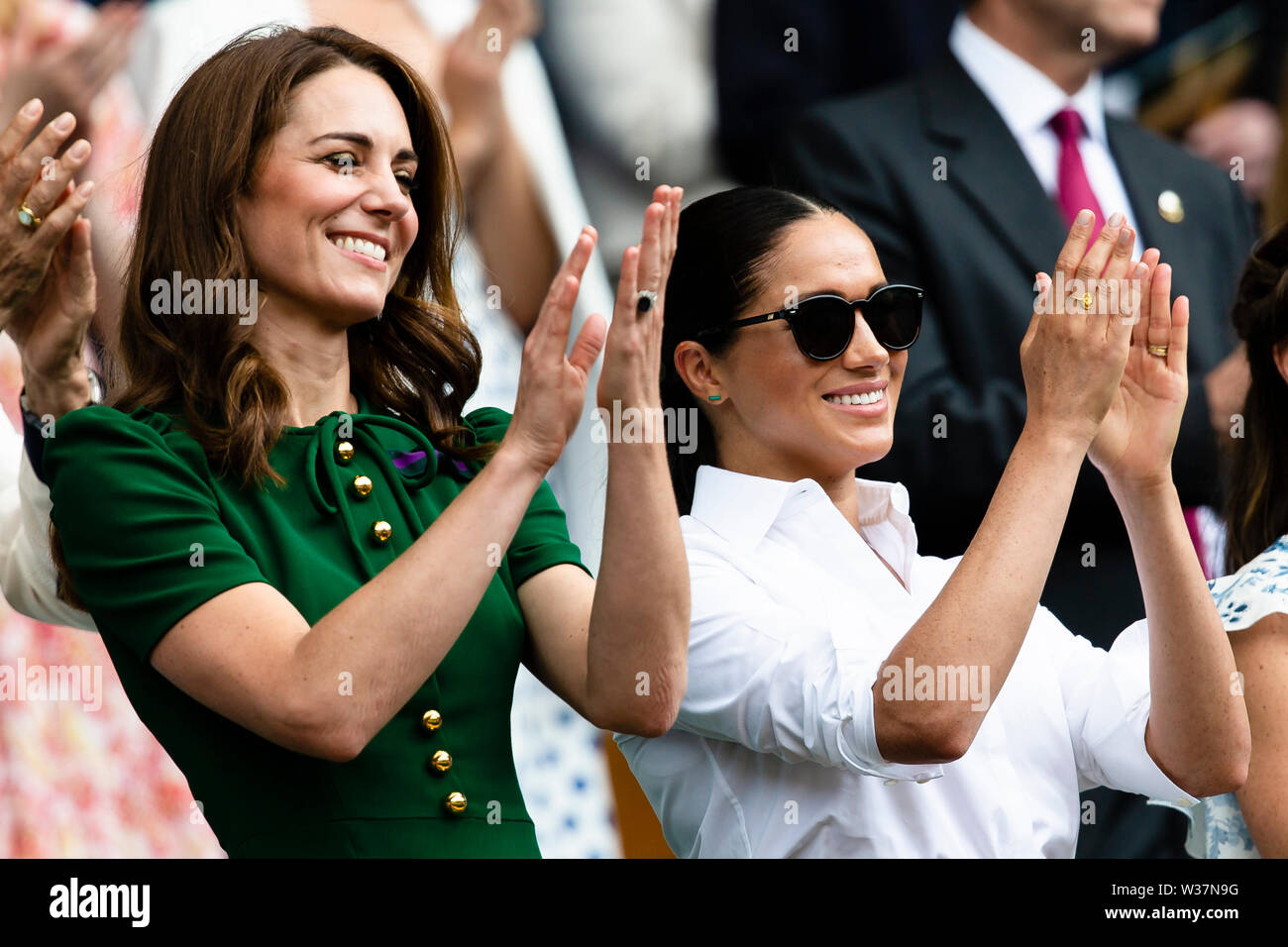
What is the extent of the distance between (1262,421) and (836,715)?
1179mm

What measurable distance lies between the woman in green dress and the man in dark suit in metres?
1.20

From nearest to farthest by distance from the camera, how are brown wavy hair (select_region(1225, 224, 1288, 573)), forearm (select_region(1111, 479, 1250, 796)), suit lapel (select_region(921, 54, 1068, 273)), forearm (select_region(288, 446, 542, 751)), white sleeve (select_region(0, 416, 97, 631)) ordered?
forearm (select_region(288, 446, 542, 751)) → forearm (select_region(1111, 479, 1250, 796)) → white sleeve (select_region(0, 416, 97, 631)) → brown wavy hair (select_region(1225, 224, 1288, 573)) → suit lapel (select_region(921, 54, 1068, 273))

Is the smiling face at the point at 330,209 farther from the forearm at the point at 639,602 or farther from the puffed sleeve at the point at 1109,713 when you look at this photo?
the puffed sleeve at the point at 1109,713

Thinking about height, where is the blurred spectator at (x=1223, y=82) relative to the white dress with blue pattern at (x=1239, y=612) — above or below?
above

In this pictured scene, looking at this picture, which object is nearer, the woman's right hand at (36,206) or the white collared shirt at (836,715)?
the white collared shirt at (836,715)

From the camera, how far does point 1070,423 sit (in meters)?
2.14

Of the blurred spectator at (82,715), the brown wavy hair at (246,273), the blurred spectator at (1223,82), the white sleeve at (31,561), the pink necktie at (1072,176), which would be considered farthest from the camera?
the blurred spectator at (1223,82)

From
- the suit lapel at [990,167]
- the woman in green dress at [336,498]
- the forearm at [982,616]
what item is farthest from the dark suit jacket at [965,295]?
the woman in green dress at [336,498]

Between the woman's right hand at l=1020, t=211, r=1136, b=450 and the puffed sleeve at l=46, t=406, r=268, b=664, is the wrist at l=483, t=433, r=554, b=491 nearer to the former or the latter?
the puffed sleeve at l=46, t=406, r=268, b=664

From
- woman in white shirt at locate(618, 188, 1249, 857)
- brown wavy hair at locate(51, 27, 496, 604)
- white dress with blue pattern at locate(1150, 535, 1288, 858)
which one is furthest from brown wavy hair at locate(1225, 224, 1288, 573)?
brown wavy hair at locate(51, 27, 496, 604)

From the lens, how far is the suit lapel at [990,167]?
3.30 meters

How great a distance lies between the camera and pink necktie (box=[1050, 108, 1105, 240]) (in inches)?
135

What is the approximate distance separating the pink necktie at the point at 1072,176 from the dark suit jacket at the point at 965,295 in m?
0.05

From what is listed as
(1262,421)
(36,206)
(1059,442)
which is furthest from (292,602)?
(1262,421)
